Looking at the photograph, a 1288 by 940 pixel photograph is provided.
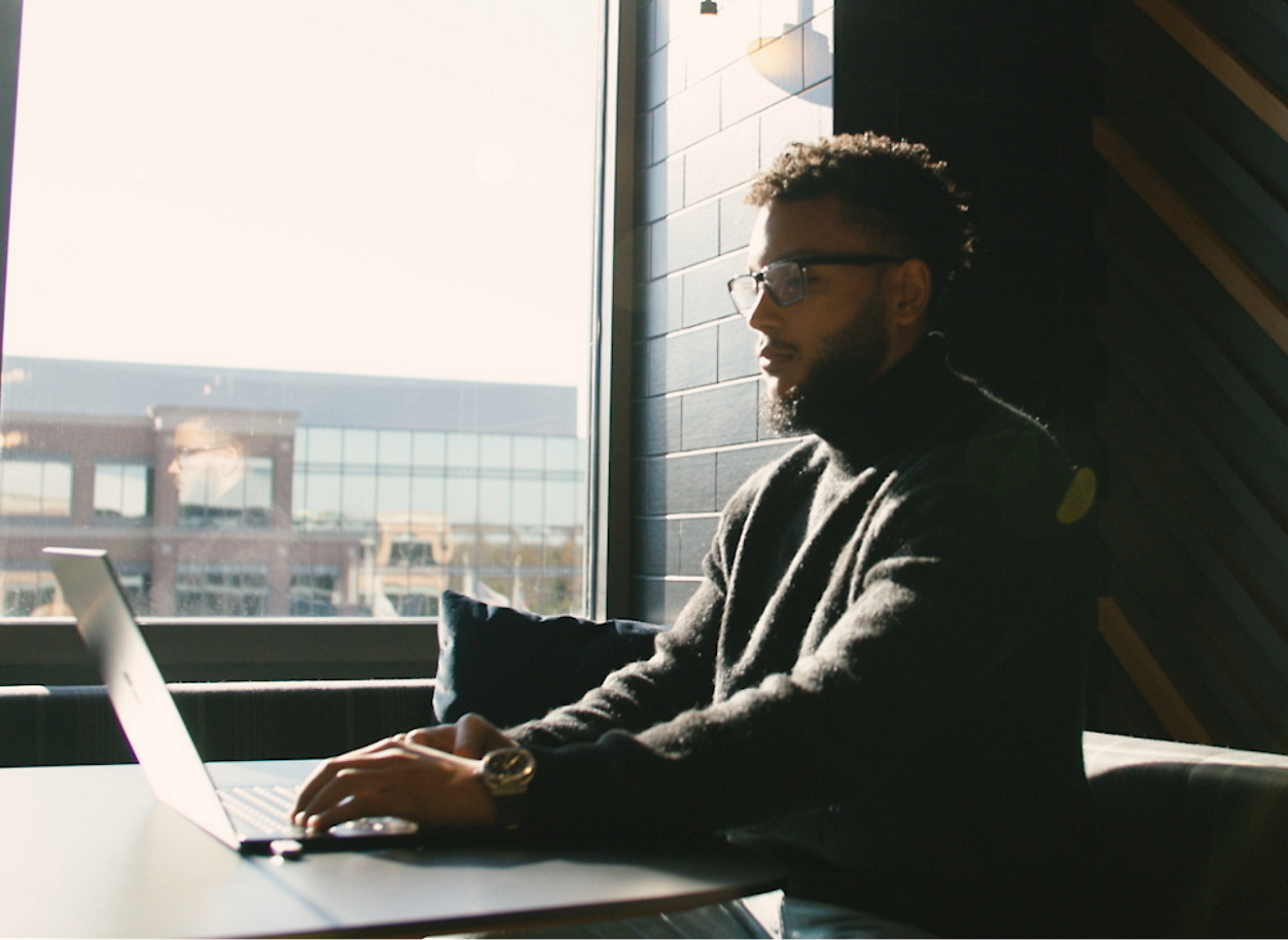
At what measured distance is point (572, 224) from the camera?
3219mm

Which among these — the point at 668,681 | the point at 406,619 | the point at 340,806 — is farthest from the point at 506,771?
the point at 406,619

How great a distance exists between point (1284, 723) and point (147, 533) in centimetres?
253

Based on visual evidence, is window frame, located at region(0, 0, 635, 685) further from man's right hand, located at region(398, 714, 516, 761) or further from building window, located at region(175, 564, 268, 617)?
man's right hand, located at region(398, 714, 516, 761)

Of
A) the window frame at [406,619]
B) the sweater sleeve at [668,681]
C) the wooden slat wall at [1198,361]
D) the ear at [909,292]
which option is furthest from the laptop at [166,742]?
the wooden slat wall at [1198,361]

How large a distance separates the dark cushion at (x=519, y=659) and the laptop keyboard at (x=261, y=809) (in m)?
0.77

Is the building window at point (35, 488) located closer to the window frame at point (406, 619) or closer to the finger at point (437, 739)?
the window frame at point (406, 619)

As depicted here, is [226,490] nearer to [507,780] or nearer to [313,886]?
[507,780]

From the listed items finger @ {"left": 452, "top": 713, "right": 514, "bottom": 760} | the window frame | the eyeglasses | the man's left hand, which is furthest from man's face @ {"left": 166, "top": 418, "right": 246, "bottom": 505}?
the man's left hand

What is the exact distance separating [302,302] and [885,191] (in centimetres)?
171

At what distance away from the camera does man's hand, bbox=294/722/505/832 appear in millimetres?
1050

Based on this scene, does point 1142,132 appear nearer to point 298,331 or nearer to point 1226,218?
point 1226,218

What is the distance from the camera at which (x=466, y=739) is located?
123 centimetres

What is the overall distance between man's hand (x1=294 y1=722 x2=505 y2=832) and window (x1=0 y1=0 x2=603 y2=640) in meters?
1.86

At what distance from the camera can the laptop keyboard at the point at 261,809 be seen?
3.53ft
